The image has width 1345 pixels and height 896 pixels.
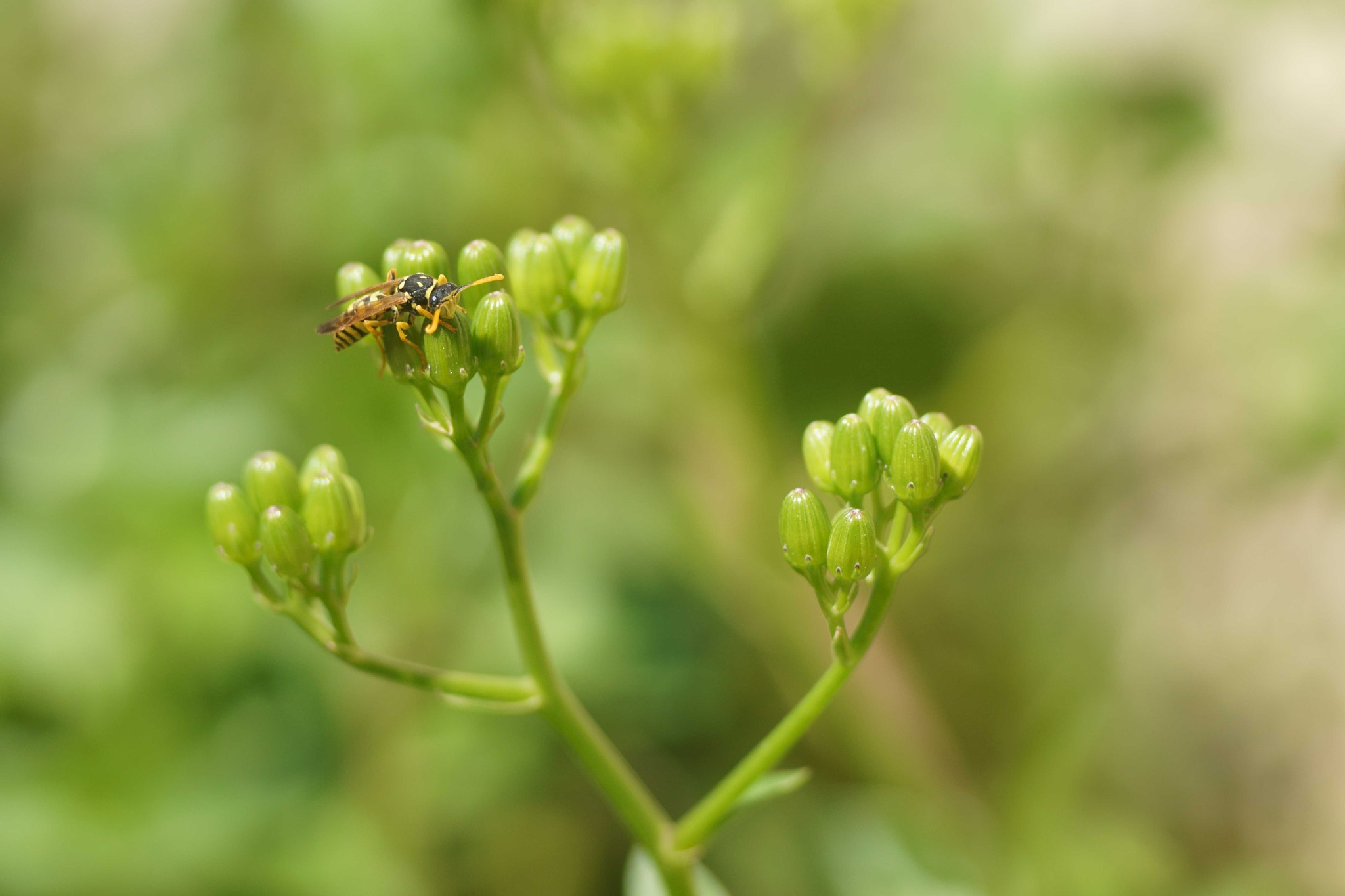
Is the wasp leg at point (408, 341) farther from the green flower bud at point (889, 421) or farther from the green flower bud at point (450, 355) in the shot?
the green flower bud at point (889, 421)

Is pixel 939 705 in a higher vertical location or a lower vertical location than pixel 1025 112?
lower

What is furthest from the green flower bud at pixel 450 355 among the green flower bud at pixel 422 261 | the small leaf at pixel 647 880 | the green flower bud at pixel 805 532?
the small leaf at pixel 647 880

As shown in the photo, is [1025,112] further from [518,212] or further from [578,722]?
[578,722]

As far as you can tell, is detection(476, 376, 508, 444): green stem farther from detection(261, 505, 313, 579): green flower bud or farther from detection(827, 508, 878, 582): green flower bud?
detection(827, 508, 878, 582): green flower bud

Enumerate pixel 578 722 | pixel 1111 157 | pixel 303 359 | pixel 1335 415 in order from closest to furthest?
1. pixel 578 722
2. pixel 1335 415
3. pixel 303 359
4. pixel 1111 157

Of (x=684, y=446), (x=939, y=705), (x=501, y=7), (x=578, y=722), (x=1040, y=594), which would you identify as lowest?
(x=939, y=705)

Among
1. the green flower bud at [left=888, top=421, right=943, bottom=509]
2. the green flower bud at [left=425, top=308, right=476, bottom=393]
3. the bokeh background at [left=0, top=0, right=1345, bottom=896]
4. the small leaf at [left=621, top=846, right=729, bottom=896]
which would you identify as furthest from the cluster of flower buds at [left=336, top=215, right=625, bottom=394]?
the bokeh background at [left=0, top=0, right=1345, bottom=896]

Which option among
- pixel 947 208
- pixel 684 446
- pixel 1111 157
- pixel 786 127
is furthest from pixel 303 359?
pixel 1111 157

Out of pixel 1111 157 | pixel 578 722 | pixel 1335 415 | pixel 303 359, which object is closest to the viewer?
pixel 578 722

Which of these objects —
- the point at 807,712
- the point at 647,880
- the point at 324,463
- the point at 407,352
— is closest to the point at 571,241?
the point at 407,352
